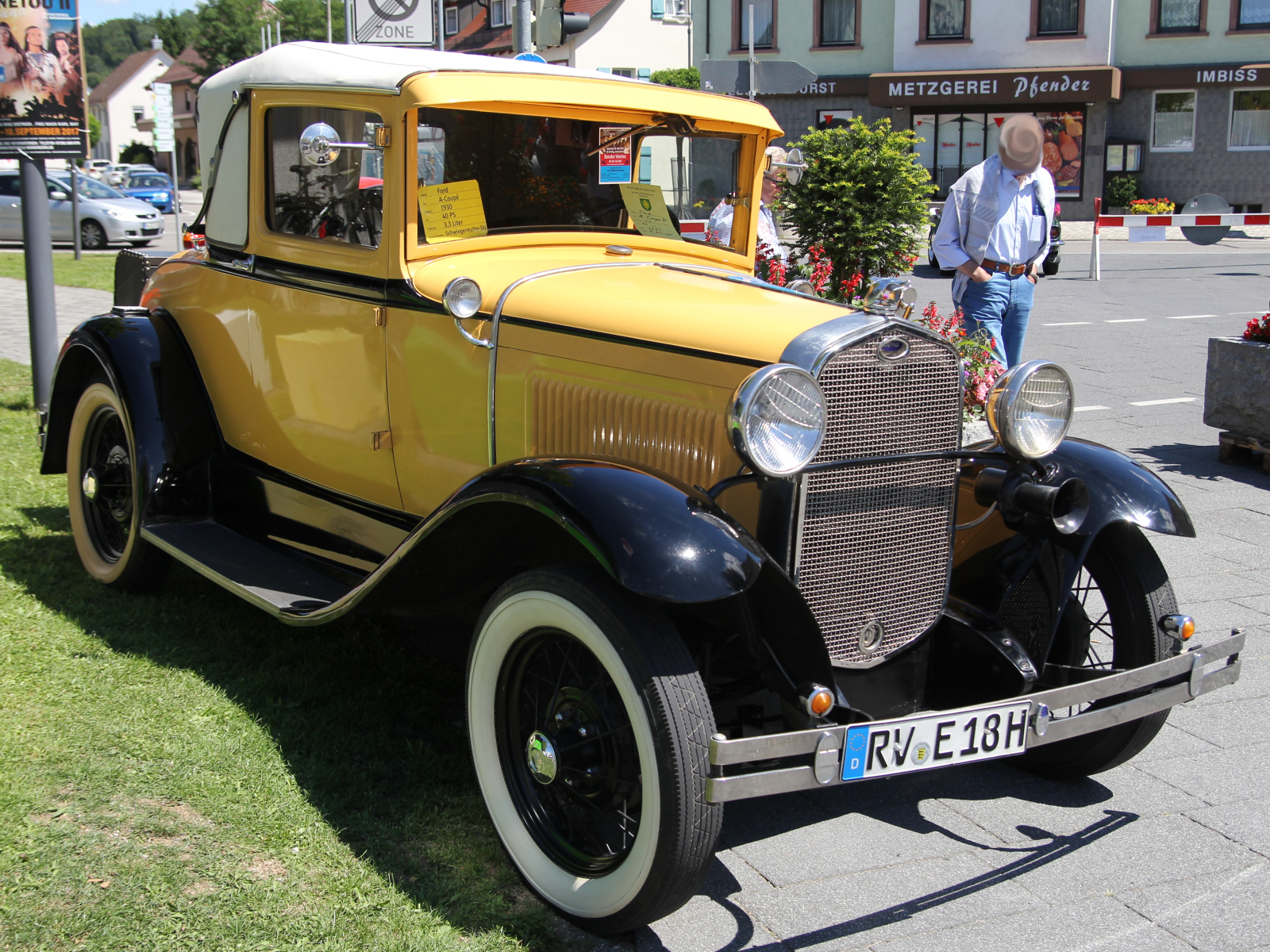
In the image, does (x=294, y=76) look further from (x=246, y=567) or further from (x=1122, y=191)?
(x=1122, y=191)

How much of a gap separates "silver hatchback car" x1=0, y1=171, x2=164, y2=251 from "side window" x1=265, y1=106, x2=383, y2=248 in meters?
18.4

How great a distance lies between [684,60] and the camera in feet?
116

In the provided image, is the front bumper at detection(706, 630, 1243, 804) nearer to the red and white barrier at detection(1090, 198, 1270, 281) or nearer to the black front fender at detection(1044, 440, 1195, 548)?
the black front fender at detection(1044, 440, 1195, 548)

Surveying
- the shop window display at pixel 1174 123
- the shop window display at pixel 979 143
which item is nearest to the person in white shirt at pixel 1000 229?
the shop window display at pixel 979 143

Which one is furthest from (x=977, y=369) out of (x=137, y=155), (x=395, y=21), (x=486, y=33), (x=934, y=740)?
(x=137, y=155)

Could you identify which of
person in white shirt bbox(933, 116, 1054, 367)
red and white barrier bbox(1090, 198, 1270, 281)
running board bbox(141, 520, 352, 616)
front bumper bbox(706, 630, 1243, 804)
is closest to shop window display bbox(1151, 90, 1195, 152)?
red and white barrier bbox(1090, 198, 1270, 281)

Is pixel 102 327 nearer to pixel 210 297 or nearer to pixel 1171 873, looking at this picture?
pixel 210 297

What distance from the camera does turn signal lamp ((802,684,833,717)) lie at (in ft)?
8.21

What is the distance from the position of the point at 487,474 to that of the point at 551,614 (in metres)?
0.42

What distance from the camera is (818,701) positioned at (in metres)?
2.51

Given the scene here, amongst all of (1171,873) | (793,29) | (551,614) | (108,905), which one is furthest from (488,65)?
(793,29)

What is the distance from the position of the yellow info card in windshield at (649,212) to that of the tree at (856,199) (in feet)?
9.88

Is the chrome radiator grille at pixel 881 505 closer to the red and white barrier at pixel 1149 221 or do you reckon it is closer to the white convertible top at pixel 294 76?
the white convertible top at pixel 294 76

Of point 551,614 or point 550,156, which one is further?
point 550,156
